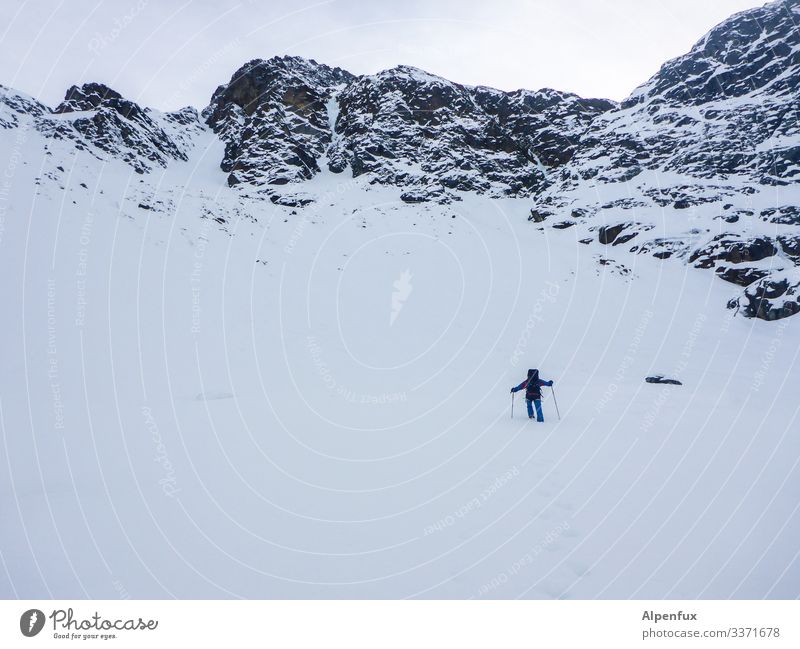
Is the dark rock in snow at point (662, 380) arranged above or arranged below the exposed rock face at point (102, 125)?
below

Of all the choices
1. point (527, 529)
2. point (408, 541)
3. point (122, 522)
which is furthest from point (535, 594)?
point (122, 522)

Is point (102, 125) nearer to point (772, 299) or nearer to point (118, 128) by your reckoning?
point (118, 128)

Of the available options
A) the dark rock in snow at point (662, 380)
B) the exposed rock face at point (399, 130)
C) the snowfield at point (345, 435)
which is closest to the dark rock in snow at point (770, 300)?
the snowfield at point (345, 435)

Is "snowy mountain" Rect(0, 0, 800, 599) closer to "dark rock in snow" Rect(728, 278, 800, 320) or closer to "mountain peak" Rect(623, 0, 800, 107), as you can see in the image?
"dark rock in snow" Rect(728, 278, 800, 320)

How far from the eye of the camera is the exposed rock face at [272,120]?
49.2 meters

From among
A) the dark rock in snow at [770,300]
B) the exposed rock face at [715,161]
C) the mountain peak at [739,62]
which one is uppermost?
the mountain peak at [739,62]

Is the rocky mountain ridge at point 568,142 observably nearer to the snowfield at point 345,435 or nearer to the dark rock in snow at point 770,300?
the dark rock in snow at point 770,300

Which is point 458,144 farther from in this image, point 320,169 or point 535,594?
point 535,594

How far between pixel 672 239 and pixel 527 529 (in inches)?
1515

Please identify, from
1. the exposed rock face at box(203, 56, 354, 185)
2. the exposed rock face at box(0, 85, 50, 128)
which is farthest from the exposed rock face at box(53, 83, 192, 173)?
the exposed rock face at box(203, 56, 354, 185)

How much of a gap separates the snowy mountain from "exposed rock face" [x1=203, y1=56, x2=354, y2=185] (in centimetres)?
376

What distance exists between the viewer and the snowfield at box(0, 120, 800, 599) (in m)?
3.77

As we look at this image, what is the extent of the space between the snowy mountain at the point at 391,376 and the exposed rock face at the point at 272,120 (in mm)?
3759

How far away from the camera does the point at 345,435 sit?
7578 millimetres
